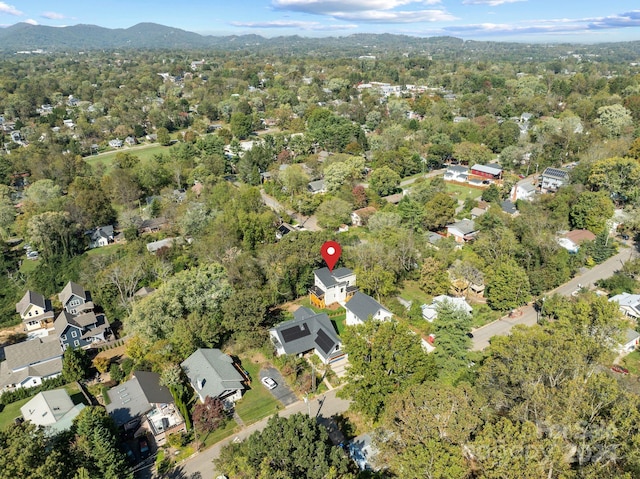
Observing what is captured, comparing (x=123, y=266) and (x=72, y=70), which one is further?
(x=72, y=70)

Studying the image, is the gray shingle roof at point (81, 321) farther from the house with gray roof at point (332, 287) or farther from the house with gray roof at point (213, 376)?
the house with gray roof at point (332, 287)

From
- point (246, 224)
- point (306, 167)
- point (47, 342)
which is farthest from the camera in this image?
point (306, 167)

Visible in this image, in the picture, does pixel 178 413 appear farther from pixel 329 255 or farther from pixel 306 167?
pixel 306 167

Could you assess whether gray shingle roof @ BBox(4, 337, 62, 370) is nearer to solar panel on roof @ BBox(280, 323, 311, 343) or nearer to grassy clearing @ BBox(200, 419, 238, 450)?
grassy clearing @ BBox(200, 419, 238, 450)

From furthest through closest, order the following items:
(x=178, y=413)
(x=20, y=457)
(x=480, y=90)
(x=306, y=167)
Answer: (x=480, y=90) → (x=306, y=167) → (x=178, y=413) → (x=20, y=457)

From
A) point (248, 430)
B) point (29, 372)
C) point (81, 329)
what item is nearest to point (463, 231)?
point (248, 430)

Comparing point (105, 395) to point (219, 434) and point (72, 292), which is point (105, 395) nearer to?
point (219, 434)

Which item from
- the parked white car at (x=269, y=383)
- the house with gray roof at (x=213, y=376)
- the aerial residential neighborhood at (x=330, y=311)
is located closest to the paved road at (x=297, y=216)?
the aerial residential neighborhood at (x=330, y=311)

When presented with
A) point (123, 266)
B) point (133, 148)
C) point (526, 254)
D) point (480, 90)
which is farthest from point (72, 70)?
point (526, 254)
